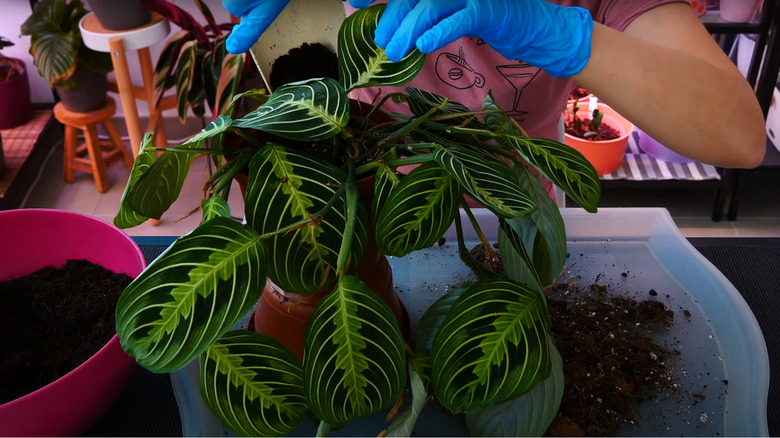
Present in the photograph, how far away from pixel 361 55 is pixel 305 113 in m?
0.13

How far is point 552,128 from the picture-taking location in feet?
3.97

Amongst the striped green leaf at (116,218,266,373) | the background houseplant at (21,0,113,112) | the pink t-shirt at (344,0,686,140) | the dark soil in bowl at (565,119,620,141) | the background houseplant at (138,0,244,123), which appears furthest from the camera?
the dark soil in bowl at (565,119,620,141)

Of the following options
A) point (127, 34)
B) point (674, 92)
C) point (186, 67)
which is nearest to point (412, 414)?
point (674, 92)

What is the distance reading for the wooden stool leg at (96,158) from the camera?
7.50 feet

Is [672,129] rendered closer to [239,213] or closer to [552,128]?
[552,128]

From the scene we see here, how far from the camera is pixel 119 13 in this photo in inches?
75.6

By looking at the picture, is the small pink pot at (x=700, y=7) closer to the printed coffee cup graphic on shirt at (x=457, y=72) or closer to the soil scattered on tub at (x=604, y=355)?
the printed coffee cup graphic on shirt at (x=457, y=72)

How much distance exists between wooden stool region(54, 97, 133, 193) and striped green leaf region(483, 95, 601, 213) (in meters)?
1.99

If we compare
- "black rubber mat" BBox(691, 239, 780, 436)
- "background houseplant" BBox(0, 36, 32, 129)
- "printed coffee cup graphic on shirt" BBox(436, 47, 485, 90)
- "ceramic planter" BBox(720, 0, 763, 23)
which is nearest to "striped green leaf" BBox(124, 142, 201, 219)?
"printed coffee cup graphic on shirt" BBox(436, 47, 485, 90)

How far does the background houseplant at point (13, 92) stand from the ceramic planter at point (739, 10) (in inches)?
98.3

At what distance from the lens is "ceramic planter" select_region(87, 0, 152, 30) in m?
1.90

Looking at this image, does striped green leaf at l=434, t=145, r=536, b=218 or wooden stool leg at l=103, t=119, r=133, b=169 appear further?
wooden stool leg at l=103, t=119, r=133, b=169

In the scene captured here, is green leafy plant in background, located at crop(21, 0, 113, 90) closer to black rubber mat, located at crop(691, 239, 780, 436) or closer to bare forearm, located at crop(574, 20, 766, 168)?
bare forearm, located at crop(574, 20, 766, 168)

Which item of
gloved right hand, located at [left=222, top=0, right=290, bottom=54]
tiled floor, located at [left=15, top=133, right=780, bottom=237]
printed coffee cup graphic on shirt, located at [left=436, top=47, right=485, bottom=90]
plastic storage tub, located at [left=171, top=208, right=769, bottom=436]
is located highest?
gloved right hand, located at [left=222, top=0, right=290, bottom=54]
